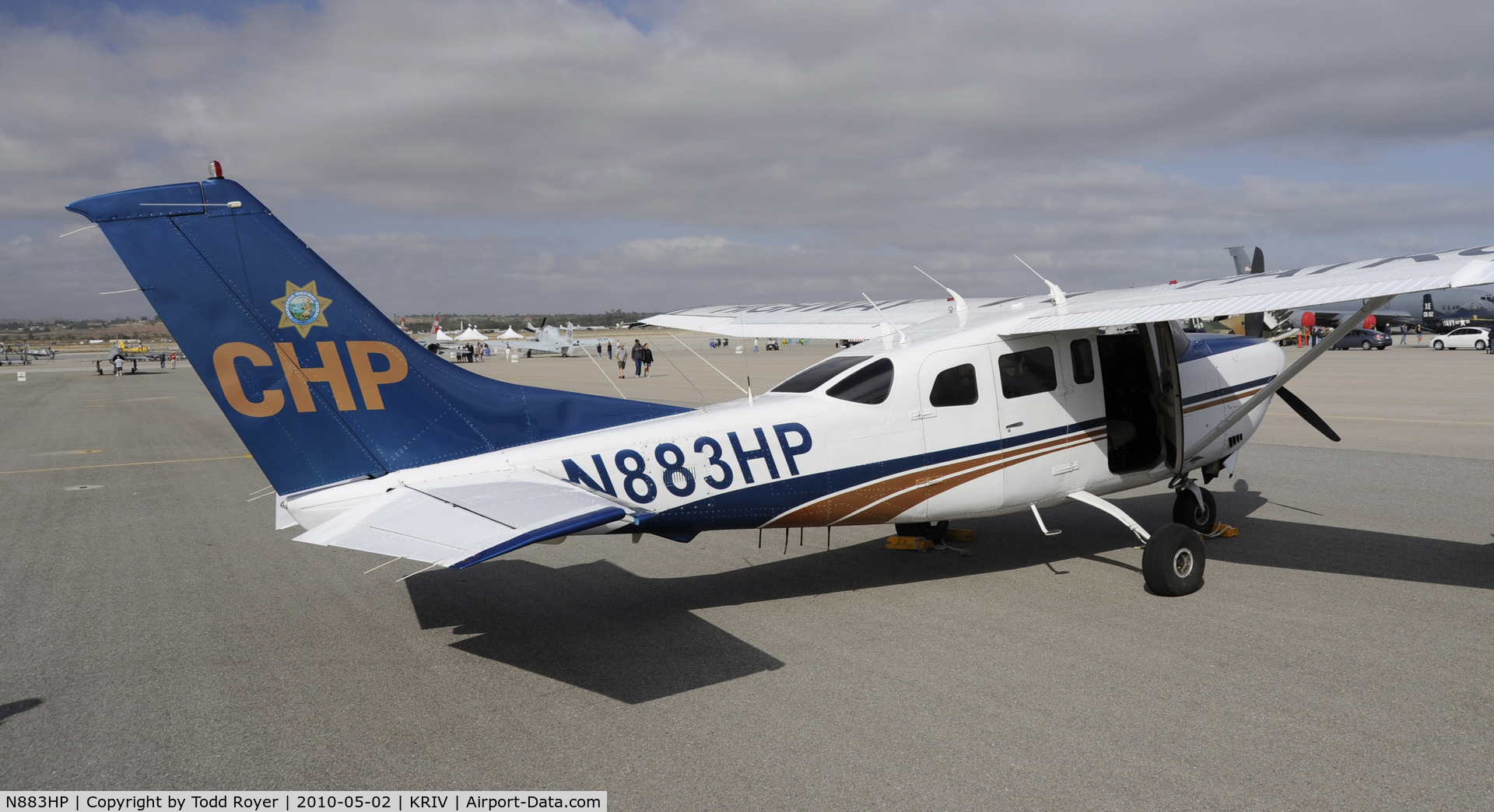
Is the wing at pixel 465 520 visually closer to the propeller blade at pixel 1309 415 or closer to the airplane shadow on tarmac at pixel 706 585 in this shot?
the airplane shadow on tarmac at pixel 706 585

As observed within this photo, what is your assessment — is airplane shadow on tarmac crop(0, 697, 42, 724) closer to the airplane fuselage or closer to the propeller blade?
the airplane fuselage

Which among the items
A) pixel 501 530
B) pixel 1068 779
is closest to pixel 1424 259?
pixel 1068 779

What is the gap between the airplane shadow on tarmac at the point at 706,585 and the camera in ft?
18.2

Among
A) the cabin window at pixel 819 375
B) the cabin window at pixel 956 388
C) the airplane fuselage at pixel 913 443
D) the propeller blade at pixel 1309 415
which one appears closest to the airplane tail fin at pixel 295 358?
the airplane fuselage at pixel 913 443

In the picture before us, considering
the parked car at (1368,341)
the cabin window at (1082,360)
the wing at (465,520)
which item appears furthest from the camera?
the parked car at (1368,341)

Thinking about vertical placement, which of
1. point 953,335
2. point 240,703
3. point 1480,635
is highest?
point 953,335

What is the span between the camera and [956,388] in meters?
6.77

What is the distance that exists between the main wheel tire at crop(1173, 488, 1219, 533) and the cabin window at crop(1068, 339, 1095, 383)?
203cm

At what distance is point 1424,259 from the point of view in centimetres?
602

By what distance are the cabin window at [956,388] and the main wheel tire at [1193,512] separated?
3.05 meters

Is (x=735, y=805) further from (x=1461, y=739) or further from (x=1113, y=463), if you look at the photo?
(x=1113, y=463)

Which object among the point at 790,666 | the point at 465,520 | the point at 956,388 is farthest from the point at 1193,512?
the point at 465,520

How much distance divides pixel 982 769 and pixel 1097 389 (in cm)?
422

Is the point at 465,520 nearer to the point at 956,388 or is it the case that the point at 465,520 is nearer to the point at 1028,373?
the point at 956,388
